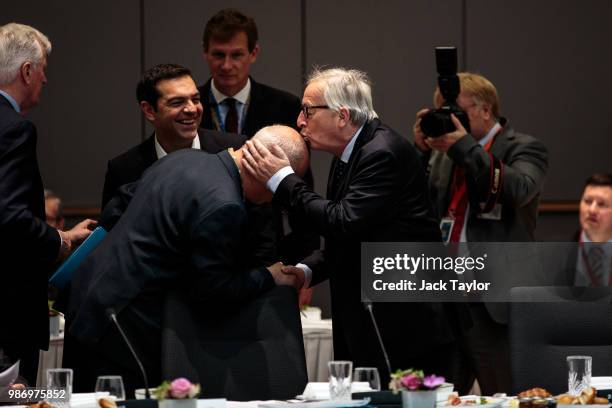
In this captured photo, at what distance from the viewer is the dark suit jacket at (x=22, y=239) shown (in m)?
3.24

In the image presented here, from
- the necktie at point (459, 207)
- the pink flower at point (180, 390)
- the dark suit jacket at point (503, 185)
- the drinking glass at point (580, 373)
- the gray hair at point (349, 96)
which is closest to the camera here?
the pink flower at point (180, 390)

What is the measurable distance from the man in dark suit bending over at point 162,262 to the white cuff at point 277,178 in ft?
0.18

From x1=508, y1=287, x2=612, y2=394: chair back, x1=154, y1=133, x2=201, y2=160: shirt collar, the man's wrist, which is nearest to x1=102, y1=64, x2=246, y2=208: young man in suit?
x1=154, y1=133, x2=201, y2=160: shirt collar

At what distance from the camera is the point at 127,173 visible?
3.77 metres

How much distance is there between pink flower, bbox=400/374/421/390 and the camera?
2.25 m

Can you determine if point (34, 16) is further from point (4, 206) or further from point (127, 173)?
point (4, 206)

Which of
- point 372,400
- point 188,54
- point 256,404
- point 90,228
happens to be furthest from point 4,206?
point 188,54

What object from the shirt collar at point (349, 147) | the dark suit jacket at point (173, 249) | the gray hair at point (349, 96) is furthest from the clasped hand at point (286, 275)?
the gray hair at point (349, 96)

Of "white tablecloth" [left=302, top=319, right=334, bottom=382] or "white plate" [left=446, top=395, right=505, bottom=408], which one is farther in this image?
"white tablecloth" [left=302, top=319, right=334, bottom=382]

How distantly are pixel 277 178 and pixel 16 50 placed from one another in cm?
101

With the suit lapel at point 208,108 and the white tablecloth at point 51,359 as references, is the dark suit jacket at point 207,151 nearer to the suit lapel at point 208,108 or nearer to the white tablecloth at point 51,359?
the suit lapel at point 208,108

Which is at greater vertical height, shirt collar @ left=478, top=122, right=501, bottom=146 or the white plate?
shirt collar @ left=478, top=122, right=501, bottom=146

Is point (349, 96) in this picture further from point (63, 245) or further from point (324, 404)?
point (324, 404)

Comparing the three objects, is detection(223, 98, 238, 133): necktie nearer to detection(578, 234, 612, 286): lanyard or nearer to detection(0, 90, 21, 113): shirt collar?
detection(0, 90, 21, 113): shirt collar
